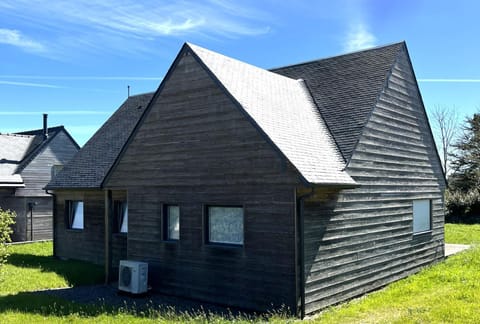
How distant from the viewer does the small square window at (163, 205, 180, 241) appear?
12.0 metres

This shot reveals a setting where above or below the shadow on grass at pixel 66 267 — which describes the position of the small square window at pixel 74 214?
above

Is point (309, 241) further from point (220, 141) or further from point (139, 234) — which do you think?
point (139, 234)

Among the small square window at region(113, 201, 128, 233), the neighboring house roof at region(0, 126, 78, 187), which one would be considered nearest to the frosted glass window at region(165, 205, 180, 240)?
the small square window at region(113, 201, 128, 233)

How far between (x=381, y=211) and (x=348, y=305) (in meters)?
3.34

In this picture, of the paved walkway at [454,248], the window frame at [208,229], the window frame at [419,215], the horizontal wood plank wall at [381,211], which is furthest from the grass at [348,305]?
the paved walkway at [454,248]

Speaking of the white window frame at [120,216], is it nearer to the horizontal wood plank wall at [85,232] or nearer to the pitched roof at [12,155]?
the horizontal wood plank wall at [85,232]

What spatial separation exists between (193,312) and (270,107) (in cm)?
530

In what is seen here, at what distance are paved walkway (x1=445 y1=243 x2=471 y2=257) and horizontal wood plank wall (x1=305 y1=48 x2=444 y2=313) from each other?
207 cm

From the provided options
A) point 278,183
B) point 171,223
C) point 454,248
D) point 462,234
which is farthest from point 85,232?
point 462,234

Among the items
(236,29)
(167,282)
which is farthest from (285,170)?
(236,29)

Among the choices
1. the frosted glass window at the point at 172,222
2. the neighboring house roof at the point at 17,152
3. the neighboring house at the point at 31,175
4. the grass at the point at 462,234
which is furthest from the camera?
the neighboring house roof at the point at 17,152

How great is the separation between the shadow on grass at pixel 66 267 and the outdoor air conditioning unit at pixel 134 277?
7.83ft

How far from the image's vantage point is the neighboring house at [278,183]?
9.90 metres

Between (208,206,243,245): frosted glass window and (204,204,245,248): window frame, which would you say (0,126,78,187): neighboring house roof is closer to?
(204,204,245,248): window frame
